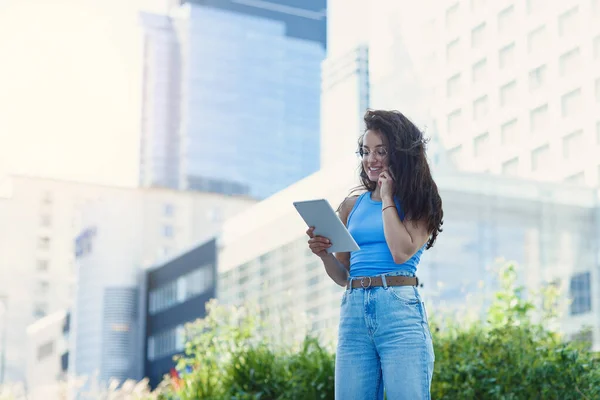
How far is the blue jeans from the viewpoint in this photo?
1921 mm

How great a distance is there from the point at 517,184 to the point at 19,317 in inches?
2205

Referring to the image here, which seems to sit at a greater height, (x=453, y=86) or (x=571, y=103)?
(x=453, y=86)

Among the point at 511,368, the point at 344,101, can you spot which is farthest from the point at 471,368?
the point at 344,101

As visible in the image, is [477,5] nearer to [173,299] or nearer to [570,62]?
[570,62]

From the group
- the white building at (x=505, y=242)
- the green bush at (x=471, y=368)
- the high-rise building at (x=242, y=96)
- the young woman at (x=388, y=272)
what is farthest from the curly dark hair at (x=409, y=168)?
the high-rise building at (x=242, y=96)

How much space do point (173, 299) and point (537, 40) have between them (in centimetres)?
4048

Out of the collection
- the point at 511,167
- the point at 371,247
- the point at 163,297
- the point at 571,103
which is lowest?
the point at 371,247

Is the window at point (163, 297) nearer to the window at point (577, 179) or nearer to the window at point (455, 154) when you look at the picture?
the window at point (455, 154)

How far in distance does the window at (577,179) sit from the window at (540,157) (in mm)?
193

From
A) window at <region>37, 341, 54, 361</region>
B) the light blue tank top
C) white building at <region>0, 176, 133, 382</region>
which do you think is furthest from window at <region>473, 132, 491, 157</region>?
white building at <region>0, 176, 133, 382</region>

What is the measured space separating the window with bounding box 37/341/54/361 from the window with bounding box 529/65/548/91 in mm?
51751

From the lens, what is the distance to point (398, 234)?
1.96m

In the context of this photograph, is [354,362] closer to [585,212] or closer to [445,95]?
[585,212]

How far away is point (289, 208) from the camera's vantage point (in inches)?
446
